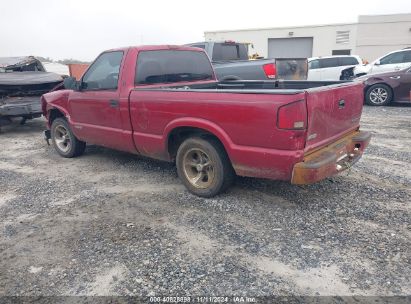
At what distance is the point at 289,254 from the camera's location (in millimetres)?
3033

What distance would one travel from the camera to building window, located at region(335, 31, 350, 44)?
32125 millimetres

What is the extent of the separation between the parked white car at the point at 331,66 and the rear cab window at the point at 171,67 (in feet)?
40.2

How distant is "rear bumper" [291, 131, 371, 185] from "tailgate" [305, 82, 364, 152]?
3.3 inches

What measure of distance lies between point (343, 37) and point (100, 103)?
3215 centimetres

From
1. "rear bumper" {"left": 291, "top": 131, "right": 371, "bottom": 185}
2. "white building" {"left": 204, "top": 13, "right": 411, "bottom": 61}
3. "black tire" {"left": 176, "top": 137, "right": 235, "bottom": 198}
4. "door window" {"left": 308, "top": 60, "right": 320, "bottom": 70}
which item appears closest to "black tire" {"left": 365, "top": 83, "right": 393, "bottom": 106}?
"door window" {"left": 308, "top": 60, "right": 320, "bottom": 70}

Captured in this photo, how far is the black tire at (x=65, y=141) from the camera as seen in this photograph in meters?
6.05

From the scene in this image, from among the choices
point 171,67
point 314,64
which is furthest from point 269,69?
point 314,64

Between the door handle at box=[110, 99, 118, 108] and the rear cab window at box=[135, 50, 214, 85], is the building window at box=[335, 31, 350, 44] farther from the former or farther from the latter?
the door handle at box=[110, 99, 118, 108]

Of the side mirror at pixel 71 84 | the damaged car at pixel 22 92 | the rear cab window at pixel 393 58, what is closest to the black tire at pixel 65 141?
the side mirror at pixel 71 84

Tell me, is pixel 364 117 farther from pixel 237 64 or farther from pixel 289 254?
pixel 289 254

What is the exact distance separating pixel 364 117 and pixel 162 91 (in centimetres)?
687

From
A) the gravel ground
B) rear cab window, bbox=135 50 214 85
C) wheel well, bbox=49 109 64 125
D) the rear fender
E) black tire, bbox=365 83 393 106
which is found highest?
Result: rear cab window, bbox=135 50 214 85

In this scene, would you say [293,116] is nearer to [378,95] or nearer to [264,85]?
[264,85]

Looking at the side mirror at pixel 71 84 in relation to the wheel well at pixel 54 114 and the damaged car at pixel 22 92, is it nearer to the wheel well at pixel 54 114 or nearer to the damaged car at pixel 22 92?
the wheel well at pixel 54 114
